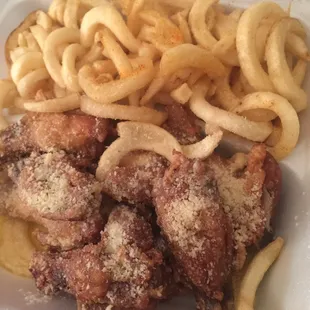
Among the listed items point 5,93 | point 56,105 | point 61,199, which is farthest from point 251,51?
point 5,93

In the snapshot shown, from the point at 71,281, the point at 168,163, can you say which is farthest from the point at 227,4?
the point at 71,281

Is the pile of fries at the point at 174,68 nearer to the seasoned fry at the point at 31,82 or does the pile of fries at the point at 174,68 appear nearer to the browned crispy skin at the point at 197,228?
the seasoned fry at the point at 31,82

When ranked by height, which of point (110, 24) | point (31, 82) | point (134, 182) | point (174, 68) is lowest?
point (134, 182)

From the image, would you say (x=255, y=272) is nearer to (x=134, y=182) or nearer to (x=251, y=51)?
(x=134, y=182)

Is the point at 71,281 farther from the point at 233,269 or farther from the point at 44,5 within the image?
the point at 44,5

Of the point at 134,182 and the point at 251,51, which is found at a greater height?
the point at 251,51

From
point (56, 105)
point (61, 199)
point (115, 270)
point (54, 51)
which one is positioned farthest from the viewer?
point (54, 51)
